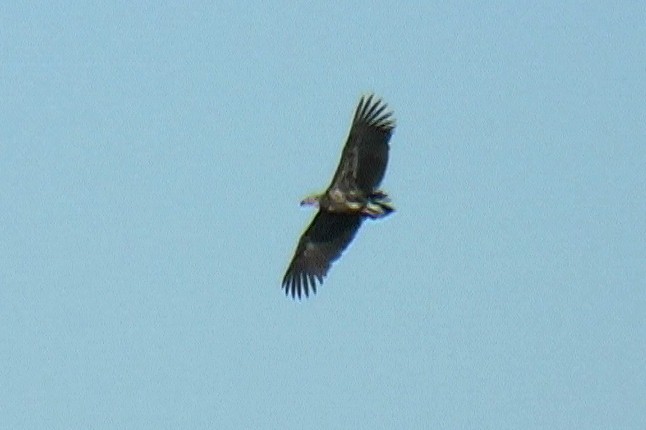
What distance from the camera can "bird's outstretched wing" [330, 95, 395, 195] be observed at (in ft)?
216

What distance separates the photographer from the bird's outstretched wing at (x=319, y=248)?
226ft

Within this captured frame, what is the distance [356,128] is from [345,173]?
102cm

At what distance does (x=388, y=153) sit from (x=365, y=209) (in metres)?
1.38

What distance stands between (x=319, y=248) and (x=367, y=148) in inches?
196

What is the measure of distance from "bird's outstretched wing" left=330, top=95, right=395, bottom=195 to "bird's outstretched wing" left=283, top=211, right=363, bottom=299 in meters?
1.71

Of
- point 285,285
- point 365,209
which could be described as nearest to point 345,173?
point 365,209

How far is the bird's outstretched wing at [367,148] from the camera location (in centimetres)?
6575

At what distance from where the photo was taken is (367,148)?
216 ft

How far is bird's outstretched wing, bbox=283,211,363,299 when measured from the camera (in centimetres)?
6894

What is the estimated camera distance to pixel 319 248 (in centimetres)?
7012

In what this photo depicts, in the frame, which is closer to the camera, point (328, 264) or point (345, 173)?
point (345, 173)

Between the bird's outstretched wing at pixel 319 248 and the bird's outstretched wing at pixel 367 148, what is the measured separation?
1709mm

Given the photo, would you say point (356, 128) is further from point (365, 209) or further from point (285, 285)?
point (285, 285)

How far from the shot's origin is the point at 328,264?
70.3 meters
